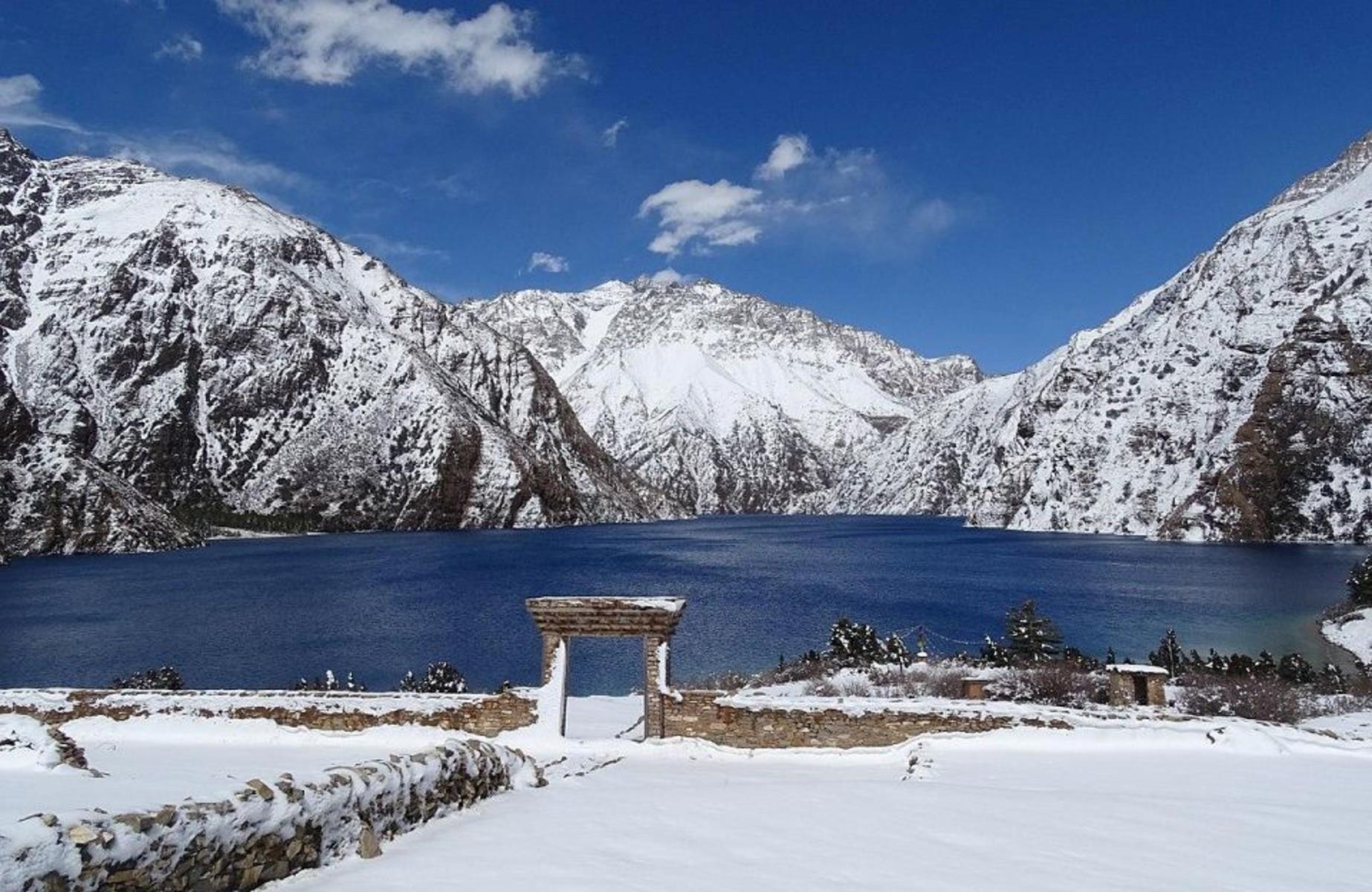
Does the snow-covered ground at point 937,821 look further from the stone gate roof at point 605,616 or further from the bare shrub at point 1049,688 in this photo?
the bare shrub at point 1049,688

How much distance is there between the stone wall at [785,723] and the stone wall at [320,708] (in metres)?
2.98

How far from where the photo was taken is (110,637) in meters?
67.7

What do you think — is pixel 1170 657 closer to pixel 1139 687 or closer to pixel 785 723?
pixel 1139 687

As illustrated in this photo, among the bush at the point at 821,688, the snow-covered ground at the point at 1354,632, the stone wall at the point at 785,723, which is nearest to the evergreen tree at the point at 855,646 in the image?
the bush at the point at 821,688

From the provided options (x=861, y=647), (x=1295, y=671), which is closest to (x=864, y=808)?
(x=861, y=647)

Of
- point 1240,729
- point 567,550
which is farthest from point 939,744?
point 567,550

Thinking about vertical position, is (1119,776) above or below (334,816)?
below

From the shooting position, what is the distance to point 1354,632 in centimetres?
5703

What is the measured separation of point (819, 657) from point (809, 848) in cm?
3936

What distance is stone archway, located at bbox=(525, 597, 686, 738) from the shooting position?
57.1ft

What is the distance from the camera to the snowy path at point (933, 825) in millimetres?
7180

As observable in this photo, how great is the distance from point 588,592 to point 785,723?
7164cm

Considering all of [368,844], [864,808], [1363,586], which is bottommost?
[1363,586]

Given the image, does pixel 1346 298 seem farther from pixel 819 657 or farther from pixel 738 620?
pixel 819 657
